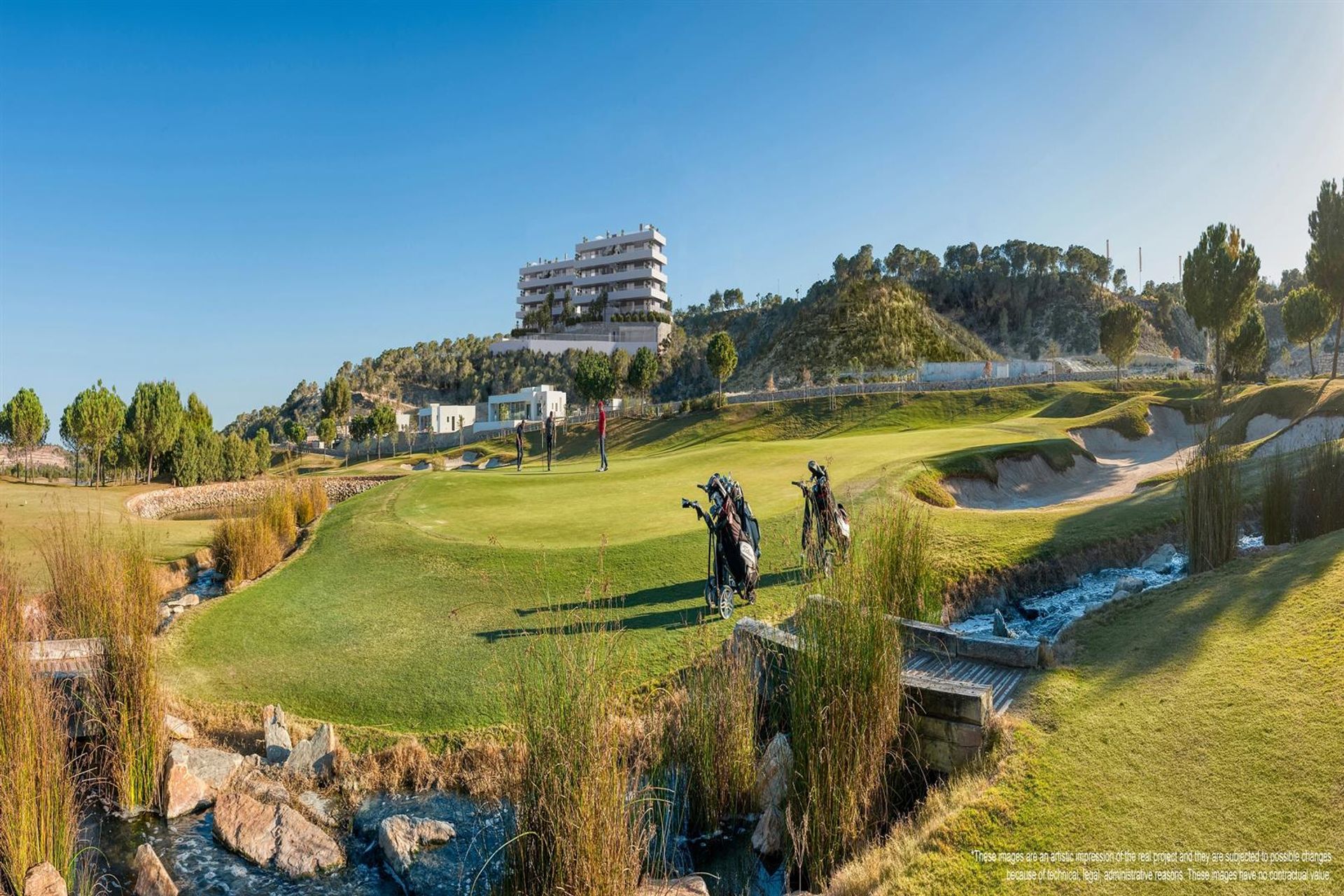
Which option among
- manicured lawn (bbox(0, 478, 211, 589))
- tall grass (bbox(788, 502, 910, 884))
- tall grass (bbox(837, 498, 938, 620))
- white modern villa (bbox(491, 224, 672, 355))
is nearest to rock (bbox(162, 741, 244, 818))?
manicured lawn (bbox(0, 478, 211, 589))

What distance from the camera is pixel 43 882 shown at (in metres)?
5.25

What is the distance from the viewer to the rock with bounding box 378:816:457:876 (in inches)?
252

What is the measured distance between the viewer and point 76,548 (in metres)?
8.84

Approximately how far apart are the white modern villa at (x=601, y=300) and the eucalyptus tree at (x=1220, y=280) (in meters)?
72.8

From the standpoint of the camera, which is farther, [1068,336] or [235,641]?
[1068,336]

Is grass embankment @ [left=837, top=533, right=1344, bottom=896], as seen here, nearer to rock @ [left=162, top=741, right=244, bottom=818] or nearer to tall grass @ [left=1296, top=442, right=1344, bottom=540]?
tall grass @ [left=1296, top=442, right=1344, bottom=540]

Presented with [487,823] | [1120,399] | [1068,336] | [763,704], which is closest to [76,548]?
[487,823]

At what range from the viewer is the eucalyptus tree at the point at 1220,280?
134ft

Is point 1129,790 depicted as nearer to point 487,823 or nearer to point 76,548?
point 487,823

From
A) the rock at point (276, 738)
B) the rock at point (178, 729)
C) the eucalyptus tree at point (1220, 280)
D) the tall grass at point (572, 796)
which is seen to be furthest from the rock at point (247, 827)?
the eucalyptus tree at point (1220, 280)

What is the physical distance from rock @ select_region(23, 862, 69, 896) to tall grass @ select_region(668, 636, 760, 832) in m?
4.76

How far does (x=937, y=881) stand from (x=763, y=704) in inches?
115

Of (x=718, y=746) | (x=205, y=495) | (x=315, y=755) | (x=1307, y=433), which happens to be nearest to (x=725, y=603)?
(x=718, y=746)

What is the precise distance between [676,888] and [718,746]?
1.58m
